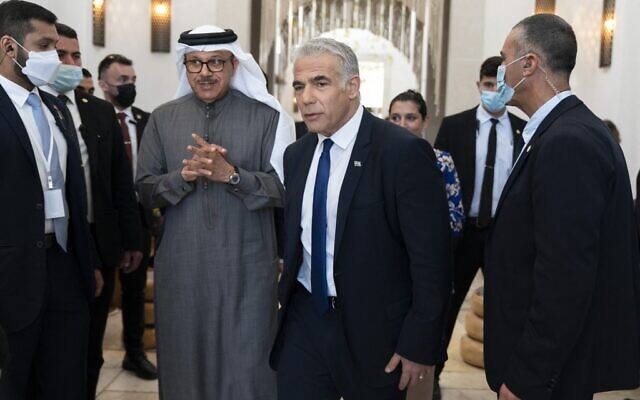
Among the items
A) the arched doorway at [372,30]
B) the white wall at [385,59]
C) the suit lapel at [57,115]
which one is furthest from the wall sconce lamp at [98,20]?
the white wall at [385,59]

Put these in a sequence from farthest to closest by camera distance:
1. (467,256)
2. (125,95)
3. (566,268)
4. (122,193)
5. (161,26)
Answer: (161,26) < (125,95) < (467,256) < (122,193) < (566,268)

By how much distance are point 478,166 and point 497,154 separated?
0.13m

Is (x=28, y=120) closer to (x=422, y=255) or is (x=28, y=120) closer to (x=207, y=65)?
(x=207, y=65)

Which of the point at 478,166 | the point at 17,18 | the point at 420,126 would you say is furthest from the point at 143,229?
the point at 478,166

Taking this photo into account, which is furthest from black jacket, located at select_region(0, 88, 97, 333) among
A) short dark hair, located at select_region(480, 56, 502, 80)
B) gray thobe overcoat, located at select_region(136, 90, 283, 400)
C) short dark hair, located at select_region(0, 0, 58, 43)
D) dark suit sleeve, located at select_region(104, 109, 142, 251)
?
short dark hair, located at select_region(480, 56, 502, 80)

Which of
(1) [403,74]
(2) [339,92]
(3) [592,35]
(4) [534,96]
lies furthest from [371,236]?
(1) [403,74]

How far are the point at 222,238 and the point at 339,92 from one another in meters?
0.98

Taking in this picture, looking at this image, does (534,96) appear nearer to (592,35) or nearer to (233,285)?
(233,285)

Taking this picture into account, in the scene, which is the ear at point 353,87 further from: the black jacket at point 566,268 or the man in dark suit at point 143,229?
the man in dark suit at point 143,229

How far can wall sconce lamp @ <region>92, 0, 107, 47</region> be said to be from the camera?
736 cm

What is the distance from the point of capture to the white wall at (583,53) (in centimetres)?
588

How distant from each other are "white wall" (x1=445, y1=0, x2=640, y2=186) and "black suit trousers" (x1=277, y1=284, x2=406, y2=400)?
164 inches

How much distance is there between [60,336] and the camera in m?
2.77

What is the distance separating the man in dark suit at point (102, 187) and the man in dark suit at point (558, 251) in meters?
1.87
